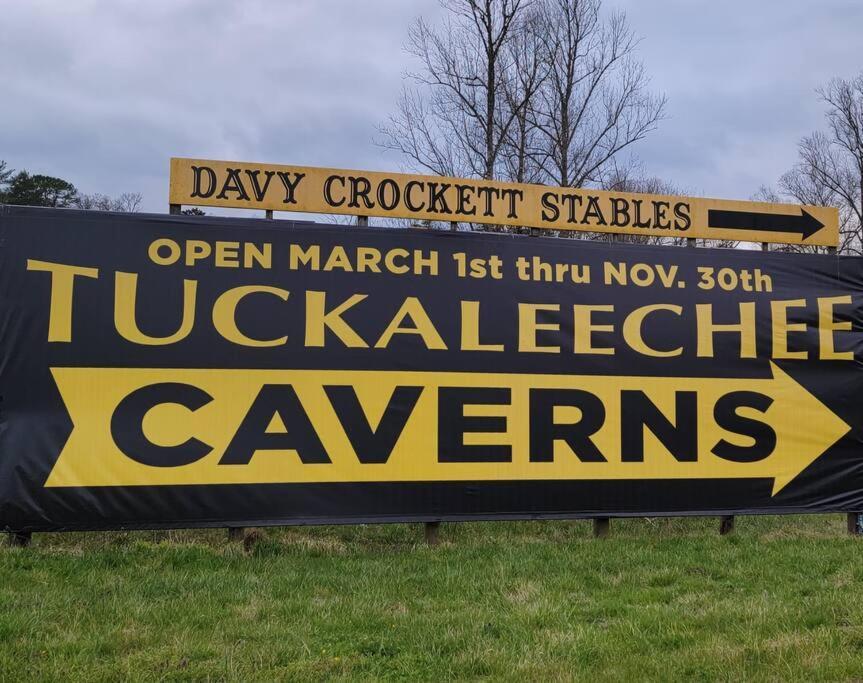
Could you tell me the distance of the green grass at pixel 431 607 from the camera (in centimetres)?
379

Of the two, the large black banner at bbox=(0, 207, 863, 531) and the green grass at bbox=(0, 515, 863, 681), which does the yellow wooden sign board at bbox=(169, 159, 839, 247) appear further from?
the green grass at bbox=(0, 515, 863, 681)

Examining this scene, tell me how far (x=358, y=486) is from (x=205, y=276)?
2.26 metres

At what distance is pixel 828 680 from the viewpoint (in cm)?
358

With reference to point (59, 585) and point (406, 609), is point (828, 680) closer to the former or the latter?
point (406, 609)

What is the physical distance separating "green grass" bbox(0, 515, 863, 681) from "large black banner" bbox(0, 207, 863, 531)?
0.48 m

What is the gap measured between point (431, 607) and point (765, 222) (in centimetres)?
542

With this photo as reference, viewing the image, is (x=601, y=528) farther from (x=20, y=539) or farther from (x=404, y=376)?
(x=20, y=539)

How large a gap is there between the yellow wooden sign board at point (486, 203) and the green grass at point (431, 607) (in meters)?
3.01

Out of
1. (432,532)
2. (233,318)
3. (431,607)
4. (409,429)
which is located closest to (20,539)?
(233,318)

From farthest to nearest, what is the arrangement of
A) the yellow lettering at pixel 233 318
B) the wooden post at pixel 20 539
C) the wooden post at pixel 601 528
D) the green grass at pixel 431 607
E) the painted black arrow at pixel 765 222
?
the painted black arrow at pixel 765 222
the wooden post at pixel 601 528
the yellow lettering at pixel 233 318
the wooden post at pixel 20 539
the green grass at pixel 431 607

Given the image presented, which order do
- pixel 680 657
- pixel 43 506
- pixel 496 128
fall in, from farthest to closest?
pixel 496 128 < pixel 43 506 < pixel 680 657

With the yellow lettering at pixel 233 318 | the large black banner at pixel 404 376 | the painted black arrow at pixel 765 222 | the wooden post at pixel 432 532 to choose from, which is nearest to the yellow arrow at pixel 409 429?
the large black banner at pixel 404 376

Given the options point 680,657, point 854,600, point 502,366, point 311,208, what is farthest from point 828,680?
point 311,208

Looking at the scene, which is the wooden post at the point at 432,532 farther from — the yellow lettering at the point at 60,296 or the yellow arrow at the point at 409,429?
the yellow lettering at the point at 60,296
